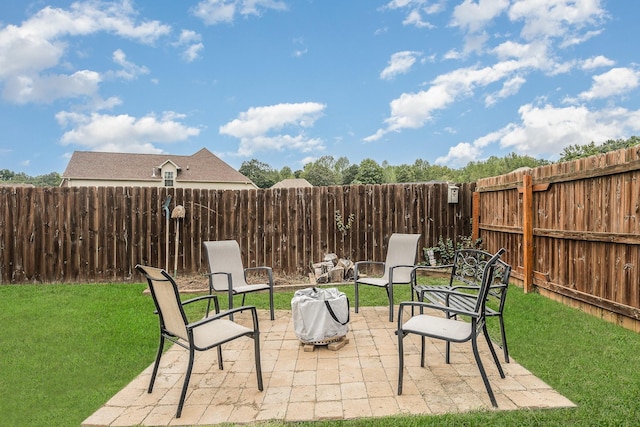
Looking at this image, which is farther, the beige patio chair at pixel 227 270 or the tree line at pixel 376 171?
the tree line at pixel 376 171

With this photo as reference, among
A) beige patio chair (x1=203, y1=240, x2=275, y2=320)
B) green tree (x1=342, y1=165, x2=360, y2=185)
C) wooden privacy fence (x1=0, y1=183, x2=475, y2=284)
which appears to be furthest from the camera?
green tree (x1=342, y1=165, x2=360, y2=185)

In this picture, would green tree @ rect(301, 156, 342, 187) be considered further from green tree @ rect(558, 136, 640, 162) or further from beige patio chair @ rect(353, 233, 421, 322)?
beige patio chair @ rect(353, 233, 421, 322)

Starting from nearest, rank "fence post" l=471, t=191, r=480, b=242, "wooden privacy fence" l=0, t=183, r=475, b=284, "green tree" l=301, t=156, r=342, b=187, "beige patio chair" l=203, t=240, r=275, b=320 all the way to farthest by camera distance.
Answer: "beige patio chair" l=203, t=240, r=275, b=320, "wooden privacy fence" l=0, t=183, r=475, b=284, "fence post" l=471, t=191, r=480, b=242, "green tree" l=301, t=156, r=342, b=187

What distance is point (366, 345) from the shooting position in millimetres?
3342

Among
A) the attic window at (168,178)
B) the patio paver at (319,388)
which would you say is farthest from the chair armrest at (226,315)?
the attic window at (168,178)

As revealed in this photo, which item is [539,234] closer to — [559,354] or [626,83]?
[559,354]

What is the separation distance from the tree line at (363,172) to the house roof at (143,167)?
20635 mm

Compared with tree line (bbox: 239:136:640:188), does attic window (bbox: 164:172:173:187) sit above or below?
below

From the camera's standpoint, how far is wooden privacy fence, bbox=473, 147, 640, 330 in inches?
138

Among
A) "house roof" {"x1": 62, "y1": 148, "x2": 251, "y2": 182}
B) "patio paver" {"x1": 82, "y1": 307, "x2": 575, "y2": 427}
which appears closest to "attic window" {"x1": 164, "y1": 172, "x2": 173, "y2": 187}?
"house roof" {"x1": 62, "y1": 148, "x2": 251, "y2": 182}

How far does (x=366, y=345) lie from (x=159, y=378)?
1.73 metres

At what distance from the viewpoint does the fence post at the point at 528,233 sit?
16.7 feet

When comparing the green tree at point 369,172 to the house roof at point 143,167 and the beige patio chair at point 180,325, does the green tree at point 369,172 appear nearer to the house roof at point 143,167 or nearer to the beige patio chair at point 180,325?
the house roof at point 143,167

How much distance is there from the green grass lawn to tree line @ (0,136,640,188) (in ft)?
138
